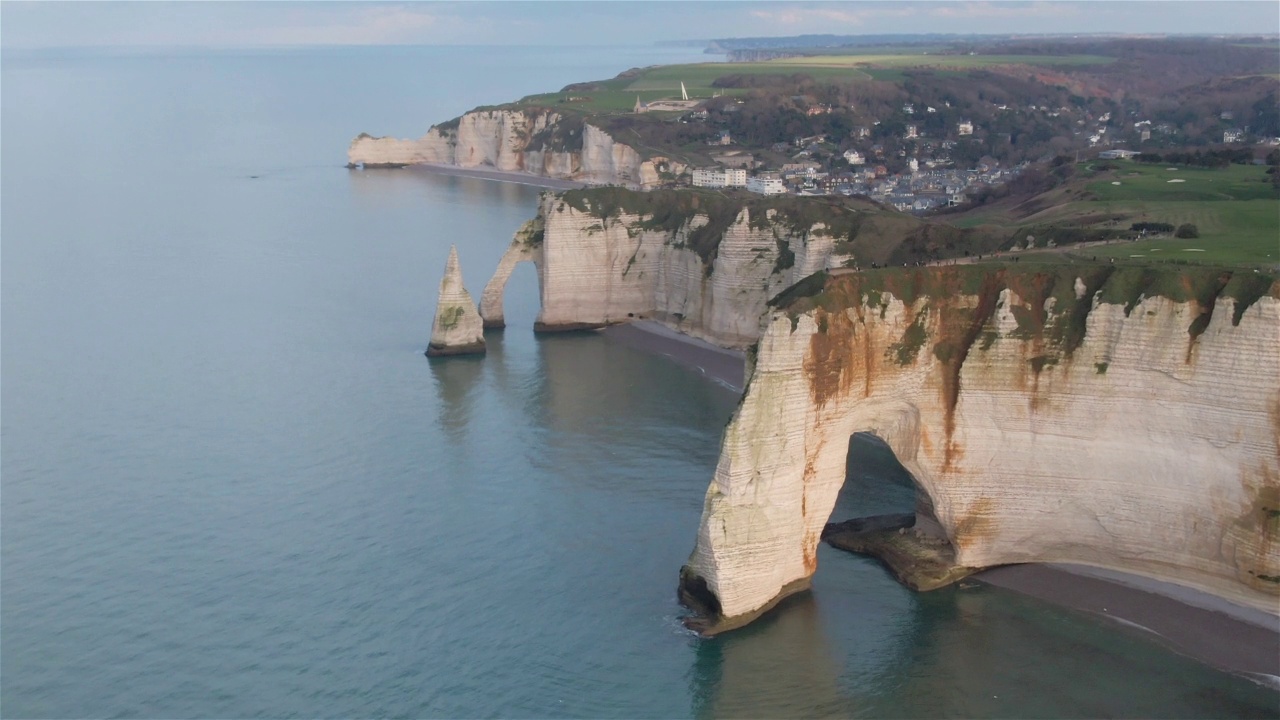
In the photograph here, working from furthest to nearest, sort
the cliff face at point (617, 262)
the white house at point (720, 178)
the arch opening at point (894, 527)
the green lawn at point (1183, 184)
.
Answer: the white house at point (720, 178) < the green lawn at point (1183, 184) < the cliff face at point (617, 262) < the arch opening at point (894, 527)

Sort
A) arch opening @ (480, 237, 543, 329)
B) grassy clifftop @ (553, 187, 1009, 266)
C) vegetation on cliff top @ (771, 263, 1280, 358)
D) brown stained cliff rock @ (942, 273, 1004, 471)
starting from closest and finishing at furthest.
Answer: vegetation on cliff top @ (771, 263, 1280, 358)
brown stained cliff rock @ (942, 273, 1004, 471)
grassy clifftop @ (553, 187, 1009, 266)
arch opening @ (480, 237, 543, 329)

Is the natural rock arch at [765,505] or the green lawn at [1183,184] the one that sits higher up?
the green lawn at [1183,184]

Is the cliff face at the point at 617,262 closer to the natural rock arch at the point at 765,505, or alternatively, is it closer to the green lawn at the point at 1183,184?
the green lawn at the point at 1183,184

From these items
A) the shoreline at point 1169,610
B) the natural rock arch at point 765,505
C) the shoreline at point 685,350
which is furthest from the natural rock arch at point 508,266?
the shoreline at point 1169,610

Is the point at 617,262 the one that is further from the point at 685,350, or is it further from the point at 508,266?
the point at 685,350

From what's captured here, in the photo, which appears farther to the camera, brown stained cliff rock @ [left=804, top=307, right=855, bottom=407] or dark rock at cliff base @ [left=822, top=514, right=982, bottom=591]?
dark rock at cliff base @ [left=822, top=514, right=982, bottom=591]

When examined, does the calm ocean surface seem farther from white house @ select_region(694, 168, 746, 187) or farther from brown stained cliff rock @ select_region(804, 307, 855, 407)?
white house @ select_region(694, 168, 746, 187)

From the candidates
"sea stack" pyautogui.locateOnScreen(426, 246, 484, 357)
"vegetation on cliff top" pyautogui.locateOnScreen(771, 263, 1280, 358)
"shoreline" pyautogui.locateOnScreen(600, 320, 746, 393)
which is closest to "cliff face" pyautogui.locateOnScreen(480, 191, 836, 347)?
"shoreline" pyautogui.locateOnScreen(600, 320, 746, 393)
